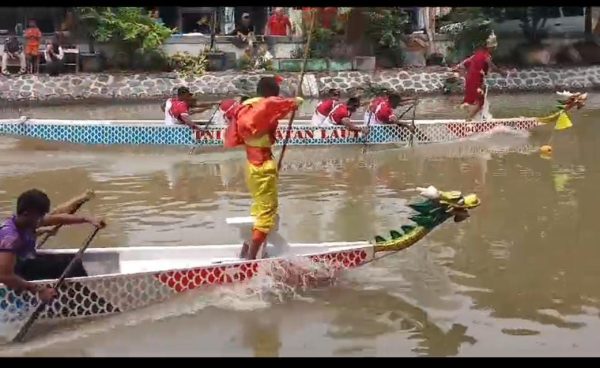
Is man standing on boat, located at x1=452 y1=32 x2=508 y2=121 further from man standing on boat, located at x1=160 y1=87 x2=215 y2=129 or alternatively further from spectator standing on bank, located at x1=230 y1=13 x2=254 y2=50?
spectator standing on bank, located at x1=230 y1=13 x2=254 y2=50

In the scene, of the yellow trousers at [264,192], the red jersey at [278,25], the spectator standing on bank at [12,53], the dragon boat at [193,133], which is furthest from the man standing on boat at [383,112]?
the spectator standing on bank at [12,53]

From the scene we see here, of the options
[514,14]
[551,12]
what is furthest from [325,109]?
[551,12]

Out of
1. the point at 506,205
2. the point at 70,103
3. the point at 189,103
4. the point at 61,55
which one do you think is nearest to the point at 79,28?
the point at 61,55

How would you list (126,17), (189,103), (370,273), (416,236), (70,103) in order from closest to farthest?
(416,236) → (370,273) → (189,103) → (70,103) → (126,17)

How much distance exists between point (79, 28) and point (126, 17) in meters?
1.28

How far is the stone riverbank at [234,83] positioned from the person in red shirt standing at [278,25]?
1975 mm

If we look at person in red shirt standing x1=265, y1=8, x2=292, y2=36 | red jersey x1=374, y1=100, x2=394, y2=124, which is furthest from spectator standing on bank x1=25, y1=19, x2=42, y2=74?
red jersey x1=374, y1=100, x2=394, y2=124

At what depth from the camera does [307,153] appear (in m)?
14.2

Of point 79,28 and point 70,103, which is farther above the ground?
point 79,28

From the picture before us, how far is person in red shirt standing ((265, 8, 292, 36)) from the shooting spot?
2397 cm

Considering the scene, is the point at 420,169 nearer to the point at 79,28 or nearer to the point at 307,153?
the point at 307,153

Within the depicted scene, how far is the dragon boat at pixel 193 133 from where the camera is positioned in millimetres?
14297

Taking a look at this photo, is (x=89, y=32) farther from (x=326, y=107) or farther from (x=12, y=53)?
(x=326, y=107)

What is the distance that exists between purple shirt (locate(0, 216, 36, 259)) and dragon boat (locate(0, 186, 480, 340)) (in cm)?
25
